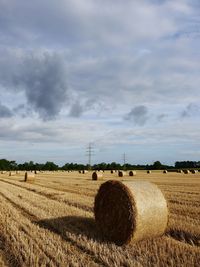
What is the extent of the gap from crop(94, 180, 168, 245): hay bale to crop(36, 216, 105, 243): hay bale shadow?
291 mm

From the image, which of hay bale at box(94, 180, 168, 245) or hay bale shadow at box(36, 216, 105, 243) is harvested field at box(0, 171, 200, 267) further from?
hay bale at box(94, 180, 168, 245)

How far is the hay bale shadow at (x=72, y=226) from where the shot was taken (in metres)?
8.73

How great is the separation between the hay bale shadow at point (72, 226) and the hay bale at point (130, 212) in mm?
291

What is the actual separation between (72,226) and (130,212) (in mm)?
1672

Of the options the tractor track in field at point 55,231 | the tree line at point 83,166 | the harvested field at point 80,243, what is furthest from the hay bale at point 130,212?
the tree line at point 83,166

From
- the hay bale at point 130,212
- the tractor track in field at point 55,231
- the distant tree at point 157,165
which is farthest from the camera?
the distant tree at point 157,165

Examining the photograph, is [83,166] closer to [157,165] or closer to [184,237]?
[157,165]

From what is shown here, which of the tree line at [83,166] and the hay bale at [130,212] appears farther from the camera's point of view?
the tree line at [83,166]

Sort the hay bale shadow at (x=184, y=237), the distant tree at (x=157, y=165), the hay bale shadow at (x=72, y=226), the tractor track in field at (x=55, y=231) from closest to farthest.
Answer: the tractor track in field at (x=55, y=231) < the hay bale shadow at (x=184, y=237) < the hay bale shadow at (x=72, y=226) < the distant tree at (x=157, y=165)

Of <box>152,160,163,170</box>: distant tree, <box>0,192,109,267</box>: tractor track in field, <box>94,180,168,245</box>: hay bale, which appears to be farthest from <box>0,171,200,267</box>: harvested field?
<box>152,160,163,170</box>: distant tree

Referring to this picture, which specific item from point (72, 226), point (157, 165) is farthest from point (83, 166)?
point (72, 226)

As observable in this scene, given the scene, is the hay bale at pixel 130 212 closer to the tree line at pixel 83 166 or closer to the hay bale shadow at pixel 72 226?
the hay bale shadow at pixel 72 226

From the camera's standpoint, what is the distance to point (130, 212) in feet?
27.9

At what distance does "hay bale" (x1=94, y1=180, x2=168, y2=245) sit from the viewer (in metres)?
8.35
